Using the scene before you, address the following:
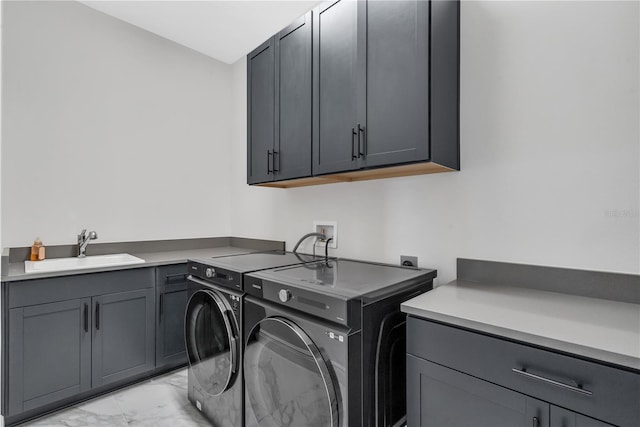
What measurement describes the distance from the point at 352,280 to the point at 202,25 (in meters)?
2.44

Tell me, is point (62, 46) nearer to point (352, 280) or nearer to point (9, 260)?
point (9, 260)

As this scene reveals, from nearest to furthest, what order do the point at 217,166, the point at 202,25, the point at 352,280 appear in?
the point at 352,280 < the point at 202,25 < the point at 217,166

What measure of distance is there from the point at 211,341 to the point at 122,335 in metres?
0.78

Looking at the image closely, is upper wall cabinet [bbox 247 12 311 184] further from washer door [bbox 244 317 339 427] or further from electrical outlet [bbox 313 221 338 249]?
washer door [bbox 244 317 339 427]

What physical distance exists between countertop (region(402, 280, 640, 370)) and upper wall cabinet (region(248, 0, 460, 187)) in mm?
614

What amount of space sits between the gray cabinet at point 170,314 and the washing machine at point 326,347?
1045mm

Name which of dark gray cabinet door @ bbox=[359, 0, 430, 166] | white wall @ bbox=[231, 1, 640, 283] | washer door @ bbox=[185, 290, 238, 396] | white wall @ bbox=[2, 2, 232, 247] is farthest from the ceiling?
washer door @ bbox=[185, 290, 238, 396]

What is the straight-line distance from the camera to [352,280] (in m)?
1.49

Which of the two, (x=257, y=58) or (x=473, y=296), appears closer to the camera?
(x=473, y=296)

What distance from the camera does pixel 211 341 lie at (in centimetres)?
184

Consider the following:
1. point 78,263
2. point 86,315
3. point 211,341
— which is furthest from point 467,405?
point 78,263

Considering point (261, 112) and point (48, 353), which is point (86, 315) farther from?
point (261, 112)

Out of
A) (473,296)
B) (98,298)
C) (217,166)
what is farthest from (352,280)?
(217,166)

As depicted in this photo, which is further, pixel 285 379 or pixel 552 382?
pixel 285 379
